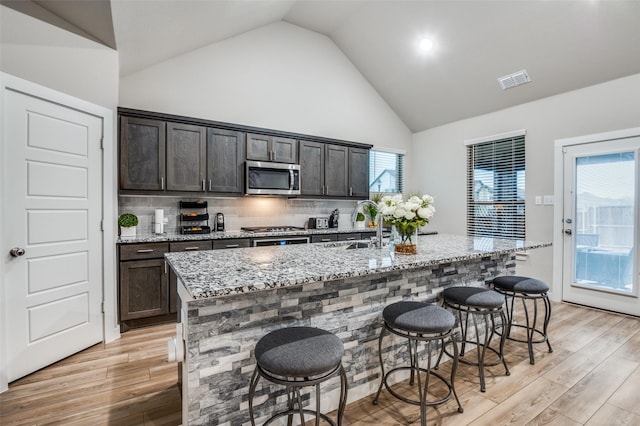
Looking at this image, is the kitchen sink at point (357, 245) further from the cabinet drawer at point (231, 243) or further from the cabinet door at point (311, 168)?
the cabinet door at point (311, 168)

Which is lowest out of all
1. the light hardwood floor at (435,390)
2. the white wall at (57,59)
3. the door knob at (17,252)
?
the light hardwood floor at (435,390)

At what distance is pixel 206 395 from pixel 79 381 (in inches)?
57.7

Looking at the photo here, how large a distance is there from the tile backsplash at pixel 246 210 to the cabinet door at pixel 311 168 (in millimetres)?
343

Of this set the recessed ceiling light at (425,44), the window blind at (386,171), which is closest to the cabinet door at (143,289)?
the window blind at (386,171)

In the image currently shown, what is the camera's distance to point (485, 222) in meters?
5.12

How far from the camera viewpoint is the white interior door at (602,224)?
3.61m

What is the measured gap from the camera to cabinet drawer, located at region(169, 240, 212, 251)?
3.36m

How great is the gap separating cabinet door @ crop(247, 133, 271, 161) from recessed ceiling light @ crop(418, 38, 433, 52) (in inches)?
100

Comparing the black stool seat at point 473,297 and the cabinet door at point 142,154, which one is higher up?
the cabinet door at point 142,154

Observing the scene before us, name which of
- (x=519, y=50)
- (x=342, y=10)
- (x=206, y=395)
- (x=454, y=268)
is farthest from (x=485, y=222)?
(x=206, y=395)

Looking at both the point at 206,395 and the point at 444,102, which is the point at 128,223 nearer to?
the point at 206,395

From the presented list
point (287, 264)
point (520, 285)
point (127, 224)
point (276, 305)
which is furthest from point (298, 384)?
point (127, 224)

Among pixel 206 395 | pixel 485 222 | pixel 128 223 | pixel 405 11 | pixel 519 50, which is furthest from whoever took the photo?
pixel 485 222

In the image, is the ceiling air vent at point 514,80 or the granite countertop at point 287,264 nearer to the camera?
the granite countertop at point 287,264
